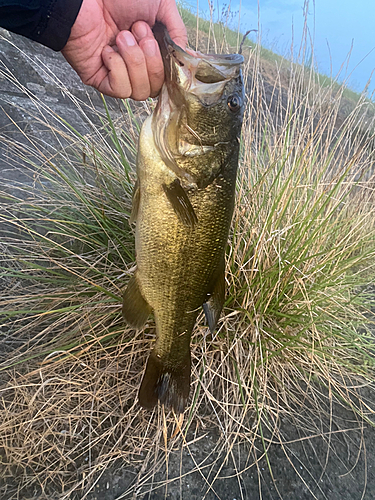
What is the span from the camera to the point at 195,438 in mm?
2014

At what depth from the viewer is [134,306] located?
1496 mm

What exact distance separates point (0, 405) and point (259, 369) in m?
1.53

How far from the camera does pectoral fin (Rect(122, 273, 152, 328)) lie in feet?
4.88

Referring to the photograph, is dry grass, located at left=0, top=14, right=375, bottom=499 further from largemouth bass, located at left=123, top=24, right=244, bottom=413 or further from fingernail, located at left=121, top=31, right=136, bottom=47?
fingernail, located at left=121, top=31, right=136, bottom=47

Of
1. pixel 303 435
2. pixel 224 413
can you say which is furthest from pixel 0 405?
pixel 303 435

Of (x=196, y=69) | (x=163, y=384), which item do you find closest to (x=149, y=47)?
(x=196, y=69)

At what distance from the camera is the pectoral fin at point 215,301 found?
1.48 meters

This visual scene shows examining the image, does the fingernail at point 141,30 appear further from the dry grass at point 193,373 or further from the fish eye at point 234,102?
the dry grass at point 193,373

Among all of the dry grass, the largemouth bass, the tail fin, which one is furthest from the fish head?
the tail fin

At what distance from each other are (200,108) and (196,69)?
0.45 feet

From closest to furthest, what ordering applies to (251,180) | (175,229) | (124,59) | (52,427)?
(124,59) < (175,229) < (52,427) < (251,180)

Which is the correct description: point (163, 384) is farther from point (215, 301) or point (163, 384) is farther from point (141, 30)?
point (141, 30)

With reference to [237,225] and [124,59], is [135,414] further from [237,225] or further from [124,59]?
[124,59]

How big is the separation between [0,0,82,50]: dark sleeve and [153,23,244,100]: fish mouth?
330 millimetres
